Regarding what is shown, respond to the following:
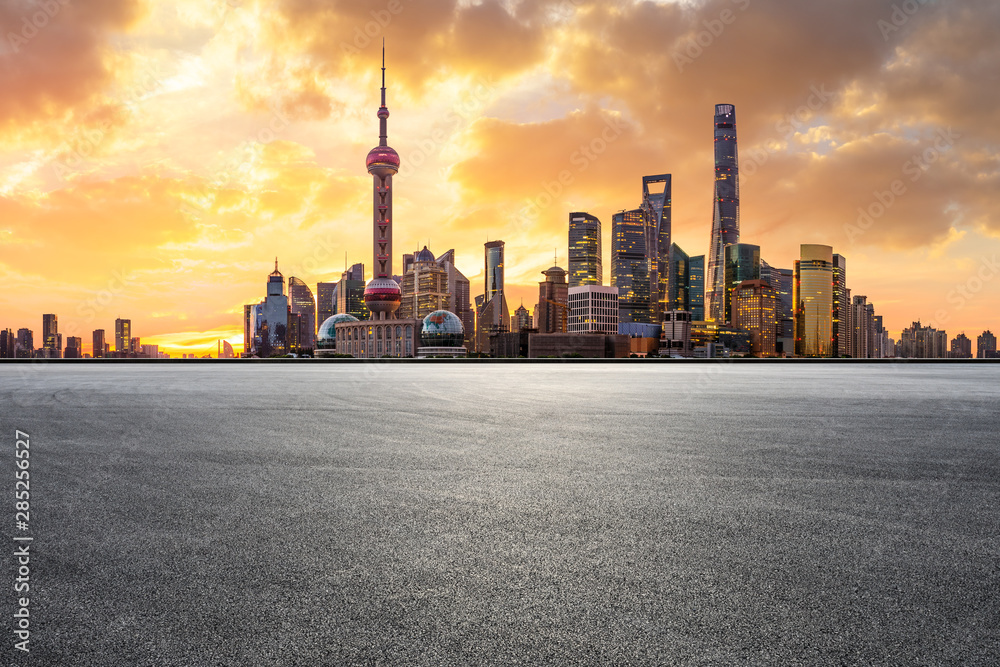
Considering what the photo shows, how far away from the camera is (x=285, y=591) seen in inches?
164

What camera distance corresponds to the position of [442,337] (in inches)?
6944

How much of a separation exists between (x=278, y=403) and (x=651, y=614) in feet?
55.8

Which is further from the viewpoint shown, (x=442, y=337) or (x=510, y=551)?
(x=442, y=337)

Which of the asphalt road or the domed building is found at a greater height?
the domed building

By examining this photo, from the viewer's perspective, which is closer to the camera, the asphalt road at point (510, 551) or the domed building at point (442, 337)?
the asphalt road at point (510, 551)

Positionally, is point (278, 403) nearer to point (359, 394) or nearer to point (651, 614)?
point (359, 394)

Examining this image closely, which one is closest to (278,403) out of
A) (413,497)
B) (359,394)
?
(359,394)

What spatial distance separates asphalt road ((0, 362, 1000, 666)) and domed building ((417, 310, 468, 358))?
542ft

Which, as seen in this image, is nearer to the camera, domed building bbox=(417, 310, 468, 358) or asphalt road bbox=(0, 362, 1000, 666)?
asphalt road bbox=(0, 362, 1000, 666)

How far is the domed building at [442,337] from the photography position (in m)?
176

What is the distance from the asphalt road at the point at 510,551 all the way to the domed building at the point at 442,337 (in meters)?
165

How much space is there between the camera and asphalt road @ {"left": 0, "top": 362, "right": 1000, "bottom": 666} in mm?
3480

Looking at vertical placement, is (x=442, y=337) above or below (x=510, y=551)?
above

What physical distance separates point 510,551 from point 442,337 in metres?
172
